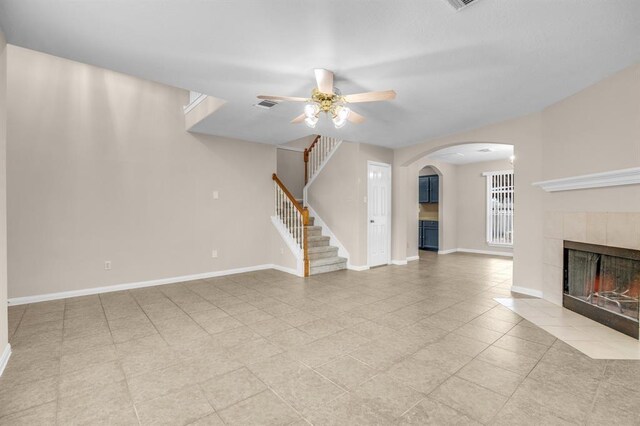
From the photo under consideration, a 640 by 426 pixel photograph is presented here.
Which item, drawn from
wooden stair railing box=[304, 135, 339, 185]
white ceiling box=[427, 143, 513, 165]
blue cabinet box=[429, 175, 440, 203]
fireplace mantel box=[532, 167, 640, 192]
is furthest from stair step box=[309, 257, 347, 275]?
blue cabinet box=[429, 175, 440, 203]

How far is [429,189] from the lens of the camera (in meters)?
9.03

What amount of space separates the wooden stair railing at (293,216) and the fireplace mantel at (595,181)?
3.66 metres

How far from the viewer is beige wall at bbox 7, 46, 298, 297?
3.94m

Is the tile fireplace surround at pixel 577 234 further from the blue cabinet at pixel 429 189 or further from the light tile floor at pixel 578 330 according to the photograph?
the blue cabinet at pixel 429 189

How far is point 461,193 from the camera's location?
8961 mm

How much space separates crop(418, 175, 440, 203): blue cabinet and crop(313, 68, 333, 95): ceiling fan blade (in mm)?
6746

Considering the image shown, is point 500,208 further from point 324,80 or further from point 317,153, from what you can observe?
point 324,80

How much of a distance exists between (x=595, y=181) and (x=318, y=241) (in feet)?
14.5

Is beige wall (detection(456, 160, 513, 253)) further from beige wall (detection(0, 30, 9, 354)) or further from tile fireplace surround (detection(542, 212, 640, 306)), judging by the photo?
beige wall (detection(0, 30, 9, 354))

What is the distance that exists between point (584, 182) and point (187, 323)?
476 centimetres

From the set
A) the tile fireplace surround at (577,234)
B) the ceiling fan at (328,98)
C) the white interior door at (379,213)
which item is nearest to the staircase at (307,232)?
the white interior door at (379,213)

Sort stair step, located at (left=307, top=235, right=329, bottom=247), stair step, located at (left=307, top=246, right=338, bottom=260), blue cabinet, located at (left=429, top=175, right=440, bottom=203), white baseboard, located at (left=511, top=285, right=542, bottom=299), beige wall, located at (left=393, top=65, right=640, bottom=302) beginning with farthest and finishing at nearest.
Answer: blue cabinet, located at (left=429, top=175, right=440, bottom=203), stair step, located at (left=307, top=235, right=329, bottom=247), stair step, located at (left=307, top=246, right=338, bottom=260), white baseboard, located at (left=511, top=285, right=542, bottom=299), beige wall, located at (left=393, top=65, right=640, bottom=302)

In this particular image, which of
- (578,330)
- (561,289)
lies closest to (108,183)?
(578,330)

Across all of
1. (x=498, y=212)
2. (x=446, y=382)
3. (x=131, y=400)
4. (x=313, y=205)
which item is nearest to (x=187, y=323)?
(x=131, y=400)
